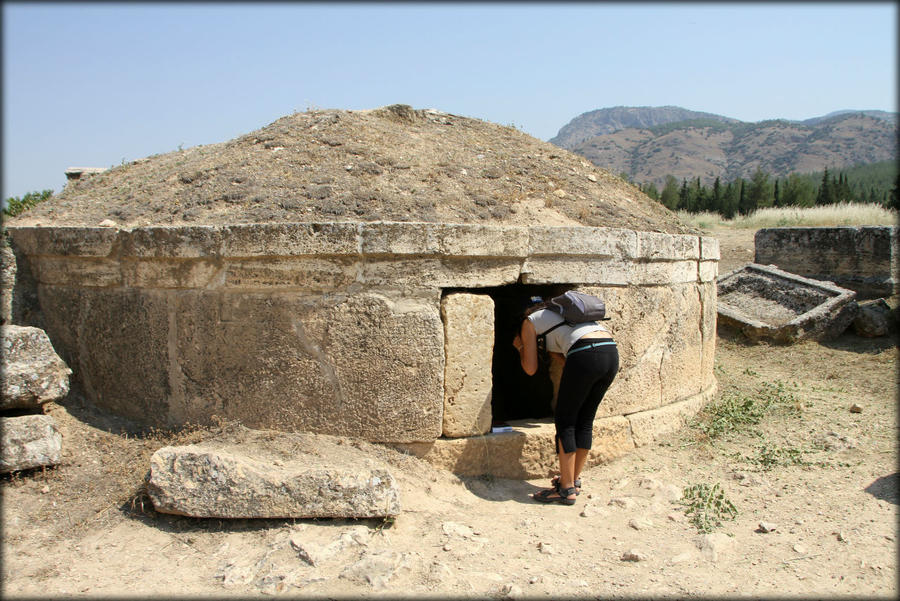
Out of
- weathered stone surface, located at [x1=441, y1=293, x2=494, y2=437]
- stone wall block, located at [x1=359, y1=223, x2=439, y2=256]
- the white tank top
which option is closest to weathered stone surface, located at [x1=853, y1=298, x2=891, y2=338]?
the white tank top

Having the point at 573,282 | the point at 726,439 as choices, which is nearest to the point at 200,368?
the point at 573,282

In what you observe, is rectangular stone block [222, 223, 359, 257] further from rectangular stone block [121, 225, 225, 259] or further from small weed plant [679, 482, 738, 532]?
small weed plant [679, 482, 738, 532]

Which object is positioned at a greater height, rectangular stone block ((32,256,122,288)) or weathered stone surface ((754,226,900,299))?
rectangular stone block ((32,256,122,288))

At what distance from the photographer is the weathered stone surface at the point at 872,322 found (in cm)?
853

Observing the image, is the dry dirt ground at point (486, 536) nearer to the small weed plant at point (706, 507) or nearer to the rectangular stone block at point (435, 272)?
the small weed plant at point (706, 507)

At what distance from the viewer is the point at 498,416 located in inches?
246

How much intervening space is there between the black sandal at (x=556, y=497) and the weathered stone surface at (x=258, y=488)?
110 centimetres

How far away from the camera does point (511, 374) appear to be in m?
6.57

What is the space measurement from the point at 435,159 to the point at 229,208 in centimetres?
191

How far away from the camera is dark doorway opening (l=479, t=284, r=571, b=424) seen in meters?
6.15

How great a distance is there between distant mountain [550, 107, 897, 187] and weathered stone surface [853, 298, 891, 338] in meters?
Answer: 51.6

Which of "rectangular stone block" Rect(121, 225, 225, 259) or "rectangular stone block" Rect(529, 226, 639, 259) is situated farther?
"rectangular stone block" Rect(529, 226, 639, 259)

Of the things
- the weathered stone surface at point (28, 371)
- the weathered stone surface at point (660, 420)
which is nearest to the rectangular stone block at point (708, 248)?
the weathered stone surface at point (660, 420)

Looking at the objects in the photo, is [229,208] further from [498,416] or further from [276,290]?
[498,416]
